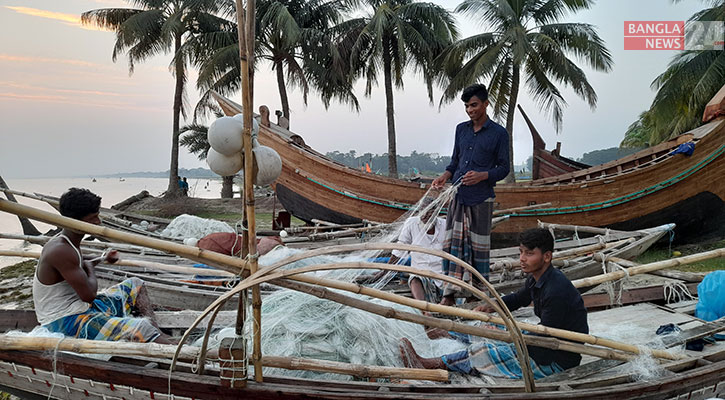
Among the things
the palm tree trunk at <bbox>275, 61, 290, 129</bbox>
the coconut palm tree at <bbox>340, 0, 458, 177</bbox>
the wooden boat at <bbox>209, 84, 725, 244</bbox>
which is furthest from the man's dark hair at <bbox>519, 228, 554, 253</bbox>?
the palm tree trunk at <bbox>275, 61, 290, 129</bbox>

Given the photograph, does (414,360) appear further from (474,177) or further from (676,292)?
(676,292)

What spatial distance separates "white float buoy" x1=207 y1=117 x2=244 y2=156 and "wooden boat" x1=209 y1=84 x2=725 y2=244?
6.71m

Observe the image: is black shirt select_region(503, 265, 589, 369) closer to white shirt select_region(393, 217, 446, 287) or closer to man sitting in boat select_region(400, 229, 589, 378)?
man sitting in boat select_region(400, 229, 589, 378)

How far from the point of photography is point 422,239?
4.18 metres

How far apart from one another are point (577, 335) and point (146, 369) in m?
2.18

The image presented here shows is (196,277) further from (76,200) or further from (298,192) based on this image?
(298,192)

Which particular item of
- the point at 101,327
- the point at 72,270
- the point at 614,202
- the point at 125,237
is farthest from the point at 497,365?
the point at 614,202

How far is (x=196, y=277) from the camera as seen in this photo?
4441 mm

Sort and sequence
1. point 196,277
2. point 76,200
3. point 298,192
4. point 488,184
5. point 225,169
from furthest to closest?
point 298,192 → point 196,277 → point 488,184 → point 76,200 → point 225,169

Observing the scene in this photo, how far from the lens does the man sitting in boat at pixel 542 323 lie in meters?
2.42

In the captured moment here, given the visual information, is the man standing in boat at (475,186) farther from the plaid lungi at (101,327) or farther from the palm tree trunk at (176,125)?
the palm tree trunk at (176,125)

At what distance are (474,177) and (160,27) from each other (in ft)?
59.4

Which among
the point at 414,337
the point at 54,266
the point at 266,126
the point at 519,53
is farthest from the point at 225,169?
the point at 519,53

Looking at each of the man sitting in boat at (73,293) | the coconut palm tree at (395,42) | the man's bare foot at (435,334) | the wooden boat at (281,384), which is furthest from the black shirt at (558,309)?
the coconut palm tree at (395,42)
